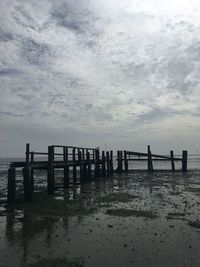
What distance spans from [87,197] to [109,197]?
1194mm

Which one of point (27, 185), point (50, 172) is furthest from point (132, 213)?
point (50, 172)

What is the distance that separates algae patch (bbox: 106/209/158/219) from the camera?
42.5 ft

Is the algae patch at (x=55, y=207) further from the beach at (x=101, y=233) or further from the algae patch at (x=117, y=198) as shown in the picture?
the algae patch at (x=117, y=198)

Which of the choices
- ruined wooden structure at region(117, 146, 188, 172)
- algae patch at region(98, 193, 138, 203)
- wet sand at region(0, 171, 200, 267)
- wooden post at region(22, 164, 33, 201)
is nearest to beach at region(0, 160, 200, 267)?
wet sand at region(0, 171, 200, 267)

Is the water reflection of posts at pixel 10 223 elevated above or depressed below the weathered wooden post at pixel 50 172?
below

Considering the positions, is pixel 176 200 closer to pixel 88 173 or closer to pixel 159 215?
pixel 159 215

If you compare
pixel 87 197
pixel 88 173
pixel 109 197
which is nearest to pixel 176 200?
pixel 109 197

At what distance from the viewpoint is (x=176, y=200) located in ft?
55.7

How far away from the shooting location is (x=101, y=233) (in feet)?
34.1

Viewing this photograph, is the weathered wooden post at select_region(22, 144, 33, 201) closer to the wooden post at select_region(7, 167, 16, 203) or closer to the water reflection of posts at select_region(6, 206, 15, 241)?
the wooden post at select_region(7, 167, 16, 203)

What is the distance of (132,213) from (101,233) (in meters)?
3.29

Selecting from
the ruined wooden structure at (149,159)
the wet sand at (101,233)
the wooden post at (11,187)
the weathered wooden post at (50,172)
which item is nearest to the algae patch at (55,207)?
the wet sand at (101,233)

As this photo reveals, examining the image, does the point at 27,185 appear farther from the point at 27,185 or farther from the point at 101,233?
the point at 101,233

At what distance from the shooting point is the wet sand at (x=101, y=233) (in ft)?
26.1
